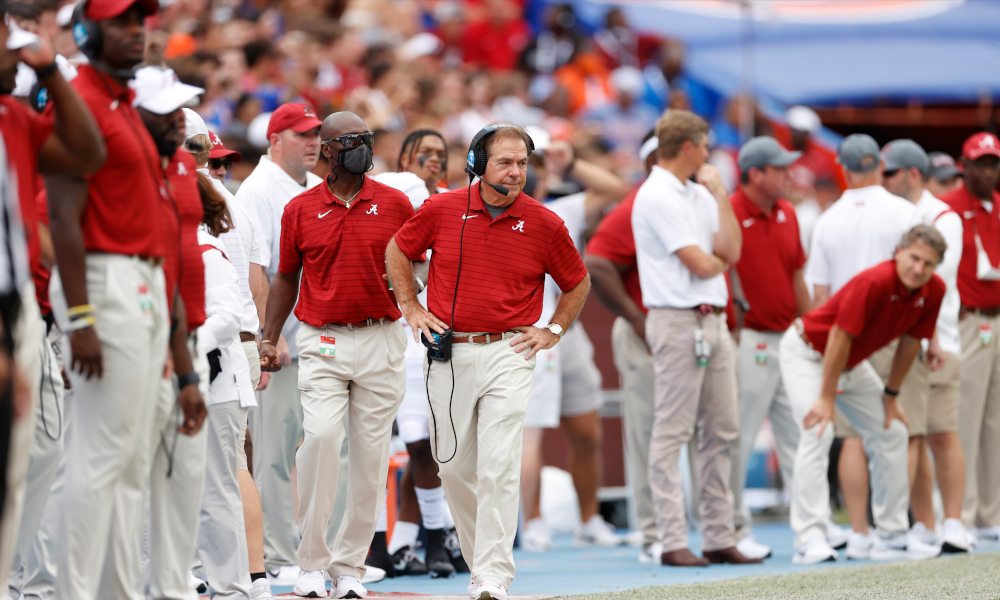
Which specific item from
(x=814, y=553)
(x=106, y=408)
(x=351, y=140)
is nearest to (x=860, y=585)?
(x=814, y=553)

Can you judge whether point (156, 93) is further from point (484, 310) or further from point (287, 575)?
point (287, 575)

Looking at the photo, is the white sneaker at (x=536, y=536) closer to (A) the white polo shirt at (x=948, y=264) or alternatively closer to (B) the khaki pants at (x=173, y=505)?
(A) the white polo shirt at (x=948, y=264)

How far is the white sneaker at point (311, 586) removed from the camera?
596 centimetres

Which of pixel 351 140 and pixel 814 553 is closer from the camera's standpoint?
pixel 351 140

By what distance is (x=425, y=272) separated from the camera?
6289 mm

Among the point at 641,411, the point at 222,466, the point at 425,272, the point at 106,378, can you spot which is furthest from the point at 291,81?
the point at 106,378

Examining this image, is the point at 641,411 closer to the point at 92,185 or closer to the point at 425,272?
the point at 425,272

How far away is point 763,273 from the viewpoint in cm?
843

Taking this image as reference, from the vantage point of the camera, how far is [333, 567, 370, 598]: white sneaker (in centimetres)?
593

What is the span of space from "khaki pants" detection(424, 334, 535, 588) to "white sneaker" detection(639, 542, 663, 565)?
7.09ft

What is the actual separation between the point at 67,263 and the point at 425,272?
7.90 feet

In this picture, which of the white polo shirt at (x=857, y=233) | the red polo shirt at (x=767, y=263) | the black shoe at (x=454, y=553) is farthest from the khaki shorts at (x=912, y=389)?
the black shoe at (x=454, y=553)

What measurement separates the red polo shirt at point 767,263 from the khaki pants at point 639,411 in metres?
0.76

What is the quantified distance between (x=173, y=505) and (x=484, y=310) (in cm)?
175
